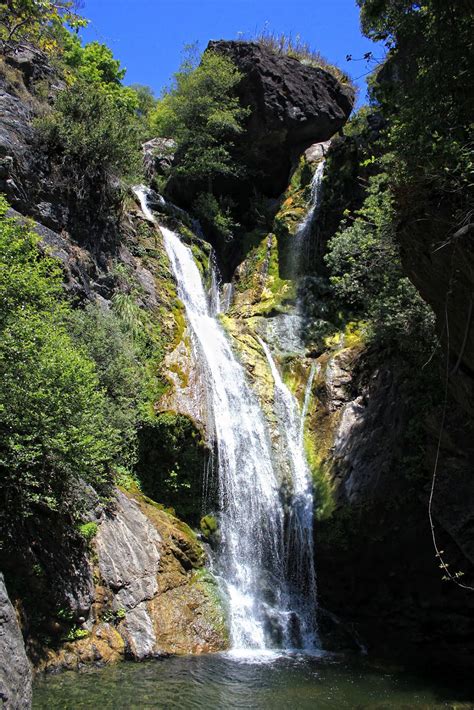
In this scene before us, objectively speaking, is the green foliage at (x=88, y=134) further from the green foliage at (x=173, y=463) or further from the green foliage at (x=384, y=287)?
the green foliage at (x=173, y=463)

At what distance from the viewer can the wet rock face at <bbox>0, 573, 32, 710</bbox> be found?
547cm

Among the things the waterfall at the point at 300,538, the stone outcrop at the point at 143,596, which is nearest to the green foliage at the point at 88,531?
the stone outcrop at the point at 143,596

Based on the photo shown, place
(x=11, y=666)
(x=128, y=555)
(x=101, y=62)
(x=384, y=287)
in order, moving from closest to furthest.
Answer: (x=11, y=666) → (x=128, y=555) → (x=384, y=287) → (x=101, y=62)

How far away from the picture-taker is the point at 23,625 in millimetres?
8352

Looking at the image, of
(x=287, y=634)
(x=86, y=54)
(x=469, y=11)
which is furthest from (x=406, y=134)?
(x=86, y=54)

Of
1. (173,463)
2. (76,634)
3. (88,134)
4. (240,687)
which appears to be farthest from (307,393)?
(88,134)

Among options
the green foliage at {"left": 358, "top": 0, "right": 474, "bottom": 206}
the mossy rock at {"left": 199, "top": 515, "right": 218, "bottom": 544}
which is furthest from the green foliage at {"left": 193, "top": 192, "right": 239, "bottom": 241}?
the green foliage at {"left": 358, "top": 0, "right": 474, "bottom": 206}

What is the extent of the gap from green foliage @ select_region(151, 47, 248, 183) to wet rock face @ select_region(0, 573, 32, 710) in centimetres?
2172

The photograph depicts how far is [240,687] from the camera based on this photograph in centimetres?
854

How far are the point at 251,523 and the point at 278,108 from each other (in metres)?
20.1

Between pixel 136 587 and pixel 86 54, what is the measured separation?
34193mm

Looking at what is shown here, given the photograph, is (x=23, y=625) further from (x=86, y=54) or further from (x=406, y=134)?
(x=86, y=54)

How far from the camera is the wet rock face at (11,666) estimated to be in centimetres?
547

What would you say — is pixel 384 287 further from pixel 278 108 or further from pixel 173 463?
pixel 278 108
